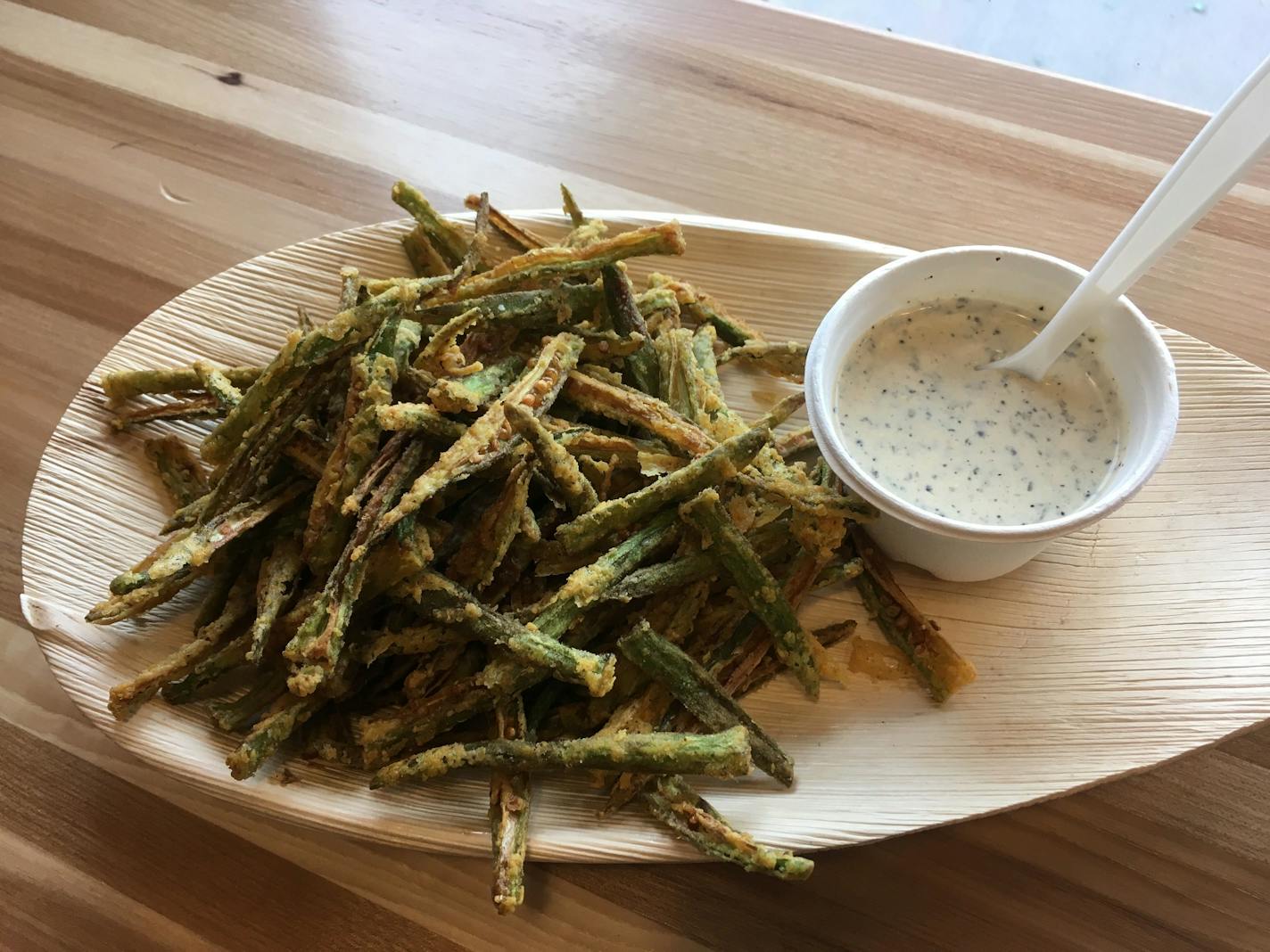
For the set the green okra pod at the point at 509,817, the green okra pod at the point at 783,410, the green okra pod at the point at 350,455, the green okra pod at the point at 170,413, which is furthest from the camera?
the green okra pod at the point at 170,413

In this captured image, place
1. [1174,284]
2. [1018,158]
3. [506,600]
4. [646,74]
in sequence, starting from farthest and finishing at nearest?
[646,74], [1018,158], [1174,284], [506,600]

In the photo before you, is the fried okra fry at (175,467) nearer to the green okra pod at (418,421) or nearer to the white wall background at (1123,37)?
the green okra pod at (418,421)

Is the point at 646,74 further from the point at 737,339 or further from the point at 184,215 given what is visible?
the point at 184,215

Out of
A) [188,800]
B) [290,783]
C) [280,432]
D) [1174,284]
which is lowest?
[188,800]

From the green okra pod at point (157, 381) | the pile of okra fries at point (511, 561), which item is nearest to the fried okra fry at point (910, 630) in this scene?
the pile of okra fries at point (511, 561)

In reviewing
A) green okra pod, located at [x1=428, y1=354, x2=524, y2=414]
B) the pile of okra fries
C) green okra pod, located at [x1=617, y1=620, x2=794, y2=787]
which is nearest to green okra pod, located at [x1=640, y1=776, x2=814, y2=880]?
the pile of okra fries

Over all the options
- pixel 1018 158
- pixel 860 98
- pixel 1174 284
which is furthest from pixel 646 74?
pixel 1174 284
